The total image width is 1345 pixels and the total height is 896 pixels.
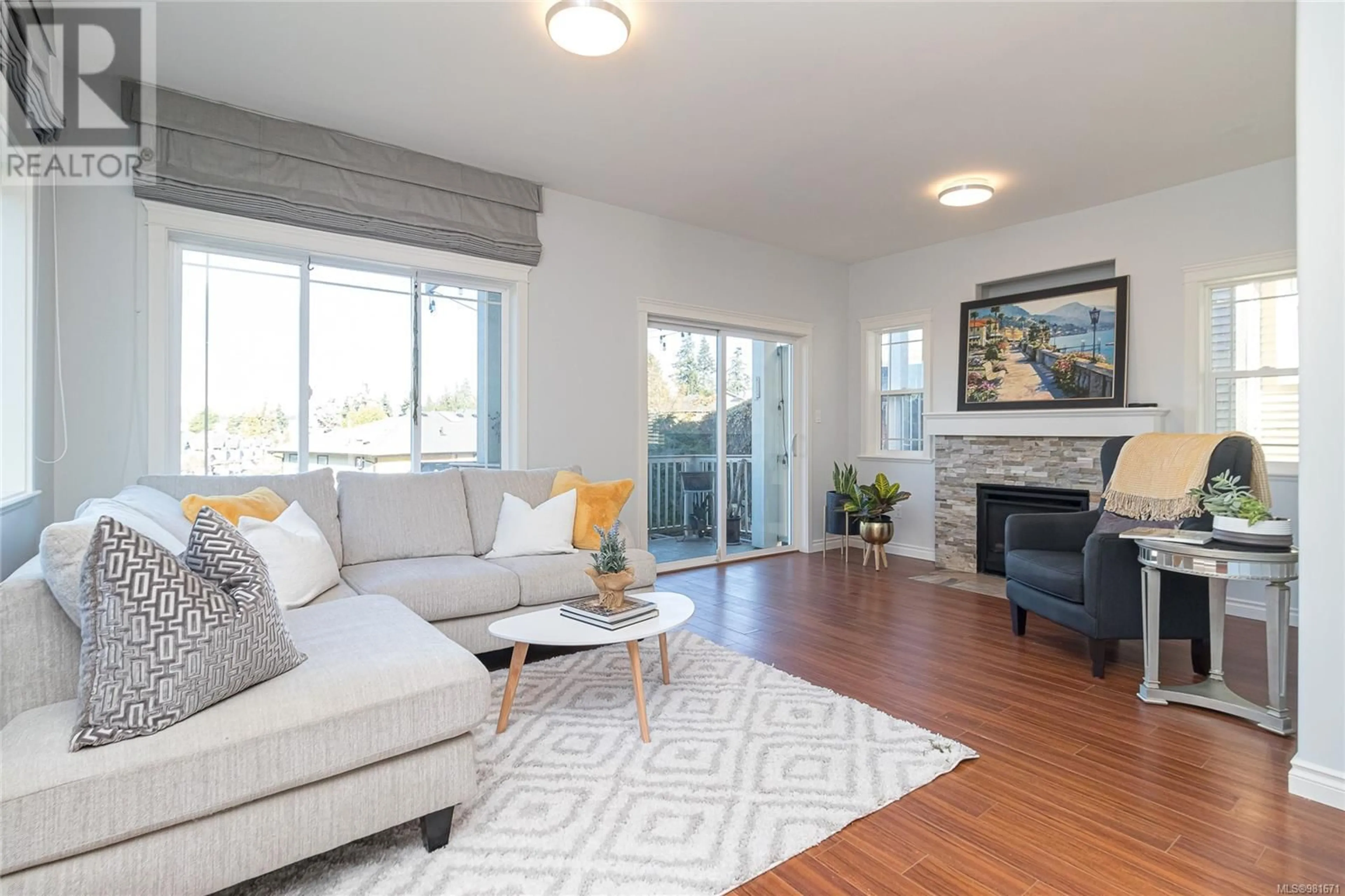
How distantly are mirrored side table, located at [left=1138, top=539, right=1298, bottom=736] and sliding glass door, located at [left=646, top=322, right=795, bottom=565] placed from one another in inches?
127

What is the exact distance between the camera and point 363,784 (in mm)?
1539

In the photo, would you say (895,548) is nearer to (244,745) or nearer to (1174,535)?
(1174,535)

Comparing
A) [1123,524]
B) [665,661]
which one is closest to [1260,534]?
[1123,524]

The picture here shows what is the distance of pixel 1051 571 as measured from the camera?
3.11 metres

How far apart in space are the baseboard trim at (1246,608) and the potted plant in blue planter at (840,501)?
2.57 m

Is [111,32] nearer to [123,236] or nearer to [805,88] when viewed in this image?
[123,236]

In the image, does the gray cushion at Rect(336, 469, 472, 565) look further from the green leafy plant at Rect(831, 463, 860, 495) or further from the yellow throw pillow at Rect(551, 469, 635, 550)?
the green leafy plant at Rect(831, 463, 860, 495)

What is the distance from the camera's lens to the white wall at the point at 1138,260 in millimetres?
3945

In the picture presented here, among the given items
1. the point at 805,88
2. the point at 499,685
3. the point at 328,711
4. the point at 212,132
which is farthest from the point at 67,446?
the point at 805,88

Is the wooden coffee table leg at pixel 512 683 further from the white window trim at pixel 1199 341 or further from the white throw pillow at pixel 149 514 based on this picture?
the white window trim at pixel 1199 341

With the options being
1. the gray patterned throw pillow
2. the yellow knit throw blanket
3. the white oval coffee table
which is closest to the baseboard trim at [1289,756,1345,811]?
the yellow knit throw blanket

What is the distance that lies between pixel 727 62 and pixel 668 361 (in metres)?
2.58

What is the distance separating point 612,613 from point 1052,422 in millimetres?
3980

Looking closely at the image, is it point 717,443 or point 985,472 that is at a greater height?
point 717,443
